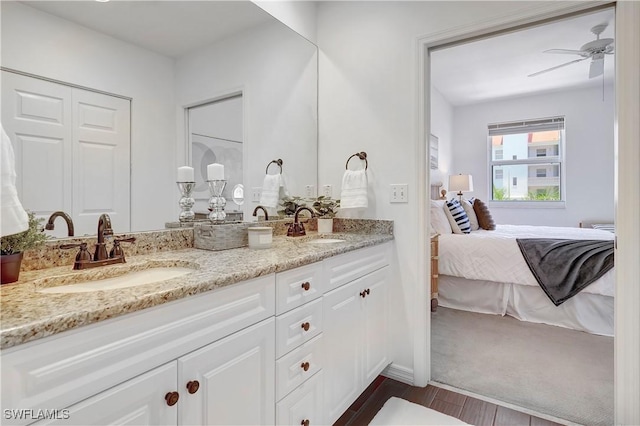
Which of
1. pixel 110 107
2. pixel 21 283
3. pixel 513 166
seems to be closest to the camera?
pixel 21 283

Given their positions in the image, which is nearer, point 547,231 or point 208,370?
point 208,370

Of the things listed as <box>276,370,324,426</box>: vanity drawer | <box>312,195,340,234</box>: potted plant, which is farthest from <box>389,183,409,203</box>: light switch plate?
<box>276,370,324,426</box>: vanity drawer

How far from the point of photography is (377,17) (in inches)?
83.9

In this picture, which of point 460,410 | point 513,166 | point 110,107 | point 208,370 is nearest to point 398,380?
point 460,410

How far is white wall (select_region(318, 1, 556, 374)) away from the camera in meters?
1.99

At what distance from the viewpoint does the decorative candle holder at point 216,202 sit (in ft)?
5.74

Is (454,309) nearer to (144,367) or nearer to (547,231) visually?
(547,231)

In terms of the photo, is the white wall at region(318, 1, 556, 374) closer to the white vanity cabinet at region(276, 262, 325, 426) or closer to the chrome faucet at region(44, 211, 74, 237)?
the white vanity cabinet at region(276, 262, 325, 426)

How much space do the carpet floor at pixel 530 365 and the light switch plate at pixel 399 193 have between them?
3.60 ft

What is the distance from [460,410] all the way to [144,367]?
5.38ft

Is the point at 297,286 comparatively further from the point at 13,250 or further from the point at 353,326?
the point at 13,250

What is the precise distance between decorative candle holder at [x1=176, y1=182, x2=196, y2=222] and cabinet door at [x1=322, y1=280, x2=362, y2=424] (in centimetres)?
76

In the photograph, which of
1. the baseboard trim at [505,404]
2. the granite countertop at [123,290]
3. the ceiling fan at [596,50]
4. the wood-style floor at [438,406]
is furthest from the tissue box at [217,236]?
the ceiling fan at [596,50]

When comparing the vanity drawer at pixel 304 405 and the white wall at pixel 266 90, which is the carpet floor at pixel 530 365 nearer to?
the vanity drawer at pixel 304 405
